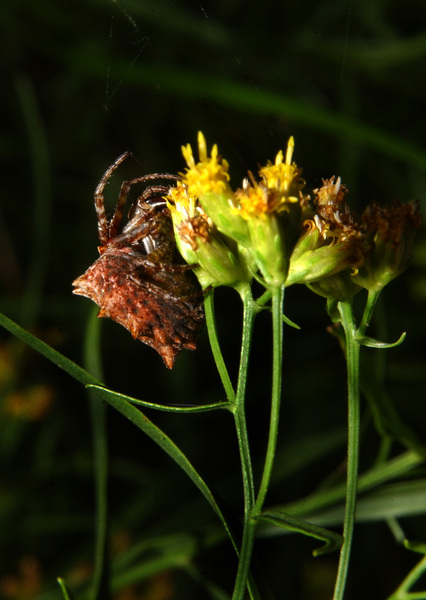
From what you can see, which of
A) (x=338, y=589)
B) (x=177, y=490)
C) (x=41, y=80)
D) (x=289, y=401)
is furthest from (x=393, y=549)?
(x=41, y=80)

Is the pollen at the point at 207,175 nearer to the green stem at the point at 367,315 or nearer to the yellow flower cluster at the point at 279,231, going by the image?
the yellow flower cluster at the point at 279,231

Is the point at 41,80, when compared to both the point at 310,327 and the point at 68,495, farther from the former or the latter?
the point at 68,495

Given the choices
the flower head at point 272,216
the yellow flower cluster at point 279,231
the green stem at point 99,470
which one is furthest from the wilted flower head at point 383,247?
the green stem at point 99,470

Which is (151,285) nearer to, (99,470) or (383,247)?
(383,247)

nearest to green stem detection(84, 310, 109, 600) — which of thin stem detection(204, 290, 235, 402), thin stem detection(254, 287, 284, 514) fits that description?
thin stem detection(204, 290, 235, 402)

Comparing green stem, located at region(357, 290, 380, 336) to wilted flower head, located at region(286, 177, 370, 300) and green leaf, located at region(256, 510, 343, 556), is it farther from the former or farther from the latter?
green leaf, located at region(256, 510, 343, 556)

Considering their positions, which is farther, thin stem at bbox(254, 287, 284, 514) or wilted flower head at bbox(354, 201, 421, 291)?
wilted flower head at bbox(354, 201, 421, 291)

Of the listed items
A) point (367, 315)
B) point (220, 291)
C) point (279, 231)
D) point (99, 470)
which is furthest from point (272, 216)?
point (220, 291)
